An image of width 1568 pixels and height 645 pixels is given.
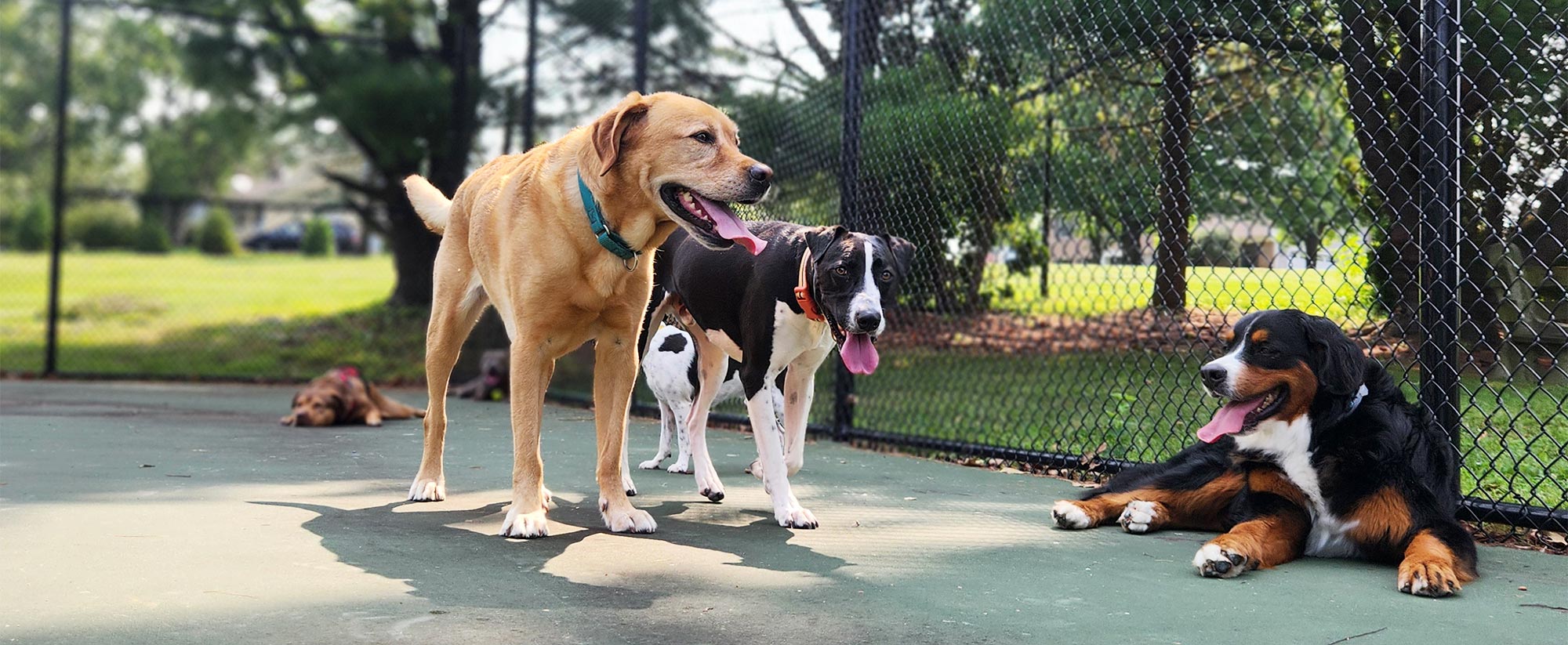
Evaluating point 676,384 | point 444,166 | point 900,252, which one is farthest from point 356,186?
point 900,252

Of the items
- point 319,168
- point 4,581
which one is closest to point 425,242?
point 319,168

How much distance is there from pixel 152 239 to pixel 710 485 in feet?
47.8

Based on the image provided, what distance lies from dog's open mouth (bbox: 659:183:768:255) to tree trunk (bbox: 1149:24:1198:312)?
2.20 m

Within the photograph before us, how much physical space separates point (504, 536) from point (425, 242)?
8.29 metres

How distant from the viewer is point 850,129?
621 cm

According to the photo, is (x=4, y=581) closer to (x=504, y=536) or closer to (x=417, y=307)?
(x=504, y=536)

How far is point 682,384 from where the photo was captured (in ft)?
16.7

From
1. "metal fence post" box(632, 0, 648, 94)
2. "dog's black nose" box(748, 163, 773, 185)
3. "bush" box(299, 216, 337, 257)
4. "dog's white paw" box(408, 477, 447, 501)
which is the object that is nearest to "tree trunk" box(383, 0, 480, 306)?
"metal fence post" box(632, 0, 648, 94)

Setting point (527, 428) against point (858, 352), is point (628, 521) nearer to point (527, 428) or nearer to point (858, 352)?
point (527, 428)

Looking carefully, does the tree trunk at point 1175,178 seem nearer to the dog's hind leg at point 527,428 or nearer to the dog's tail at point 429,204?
the dog's hind leg at point 527,428

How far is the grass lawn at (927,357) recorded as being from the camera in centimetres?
423

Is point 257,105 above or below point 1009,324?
above

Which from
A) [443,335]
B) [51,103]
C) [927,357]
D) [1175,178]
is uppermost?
[51,103]

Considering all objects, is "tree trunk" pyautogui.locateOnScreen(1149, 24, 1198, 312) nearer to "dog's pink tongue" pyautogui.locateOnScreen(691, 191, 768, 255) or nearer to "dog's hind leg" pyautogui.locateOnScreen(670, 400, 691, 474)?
"dog's hind leg" pyautogui.locateOnScreen(670, 400, 691, 474)
